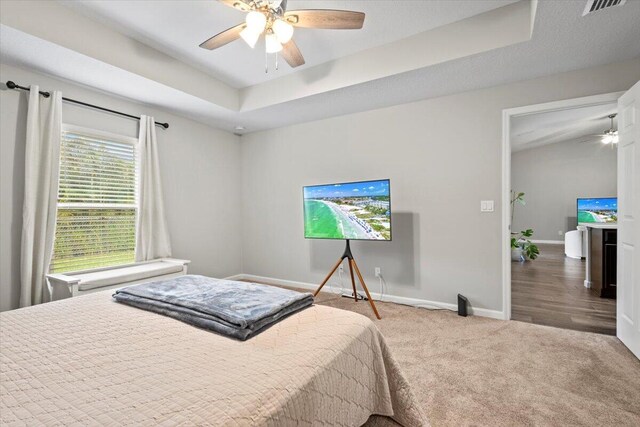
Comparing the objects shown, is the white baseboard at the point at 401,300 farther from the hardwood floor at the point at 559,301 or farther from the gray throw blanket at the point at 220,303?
the gray throw blanket at the point at 220,303

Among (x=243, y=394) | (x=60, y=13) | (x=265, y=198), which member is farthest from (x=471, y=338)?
(x=60, y=13)

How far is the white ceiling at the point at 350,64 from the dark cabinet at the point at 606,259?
2.13m

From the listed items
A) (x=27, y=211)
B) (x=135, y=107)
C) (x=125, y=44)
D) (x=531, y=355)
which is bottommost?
(x=531, y=355)

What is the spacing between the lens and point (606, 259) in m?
3.58

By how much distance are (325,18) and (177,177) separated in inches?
116

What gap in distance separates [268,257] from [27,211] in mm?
2800

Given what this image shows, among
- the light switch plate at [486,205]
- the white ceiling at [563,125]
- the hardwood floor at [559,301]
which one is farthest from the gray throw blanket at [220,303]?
the white ceiling at [563,125]

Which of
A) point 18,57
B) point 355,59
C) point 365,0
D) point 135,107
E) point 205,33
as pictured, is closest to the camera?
point 365,0

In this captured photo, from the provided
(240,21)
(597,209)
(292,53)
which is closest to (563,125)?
(597,209)

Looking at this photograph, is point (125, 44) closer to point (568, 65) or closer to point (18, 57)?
point (18, 57)

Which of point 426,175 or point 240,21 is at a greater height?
point 240,21

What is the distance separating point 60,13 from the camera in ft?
7.25

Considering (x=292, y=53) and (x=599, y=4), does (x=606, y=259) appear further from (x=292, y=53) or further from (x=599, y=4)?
(x=292, y=53)

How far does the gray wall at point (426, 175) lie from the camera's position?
2975mm
